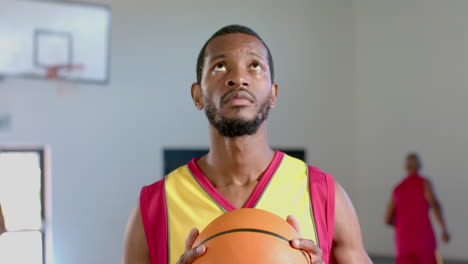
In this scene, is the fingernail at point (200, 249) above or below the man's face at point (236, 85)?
below

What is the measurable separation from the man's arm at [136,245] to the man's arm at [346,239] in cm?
51

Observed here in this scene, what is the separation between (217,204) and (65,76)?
14.3 ft

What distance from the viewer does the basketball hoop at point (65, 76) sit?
5.55 metres

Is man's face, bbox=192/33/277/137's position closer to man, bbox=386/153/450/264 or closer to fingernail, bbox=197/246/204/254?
fingernail, bbox=197/246/204/254

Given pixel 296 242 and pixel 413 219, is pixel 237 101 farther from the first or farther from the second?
pixel 413 219

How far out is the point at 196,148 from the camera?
6.39 m

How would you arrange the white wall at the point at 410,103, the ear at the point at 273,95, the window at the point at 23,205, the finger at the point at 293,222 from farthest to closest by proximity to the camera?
the white wall at the point at 410,103
the window at the point at 23,205
the ear at the point at 273,95
the finger at the point at 293,222

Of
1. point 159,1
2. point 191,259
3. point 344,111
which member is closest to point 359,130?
point 344,111

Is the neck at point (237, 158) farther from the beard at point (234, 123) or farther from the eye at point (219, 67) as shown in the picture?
the eye at point (219, 67)

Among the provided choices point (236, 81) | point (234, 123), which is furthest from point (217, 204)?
point (236, 81)

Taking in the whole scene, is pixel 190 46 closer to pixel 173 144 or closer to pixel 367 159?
pixel 173 144

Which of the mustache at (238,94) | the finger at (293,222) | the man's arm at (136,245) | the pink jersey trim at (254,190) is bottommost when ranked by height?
the man's arm at (136,245)

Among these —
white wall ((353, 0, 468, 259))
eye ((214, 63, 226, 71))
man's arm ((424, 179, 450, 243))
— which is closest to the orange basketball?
eye ((214, 63, 226, 71))

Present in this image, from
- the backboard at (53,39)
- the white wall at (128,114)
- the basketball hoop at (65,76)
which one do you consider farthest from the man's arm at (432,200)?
the basketball hoop at (65,76)
